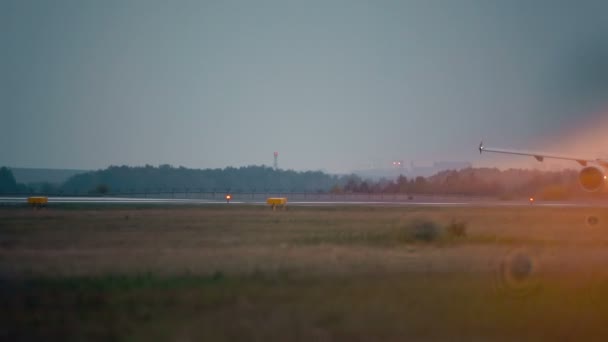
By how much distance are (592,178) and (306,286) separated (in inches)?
1015

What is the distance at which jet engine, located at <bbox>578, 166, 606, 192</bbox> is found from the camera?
31.8m

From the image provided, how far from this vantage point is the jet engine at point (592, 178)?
31797 millimetres

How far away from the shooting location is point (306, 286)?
Result: 11.8 meters

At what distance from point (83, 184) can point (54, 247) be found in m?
94.1

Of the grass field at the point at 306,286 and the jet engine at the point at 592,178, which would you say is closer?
the grass field at the point at 306,286

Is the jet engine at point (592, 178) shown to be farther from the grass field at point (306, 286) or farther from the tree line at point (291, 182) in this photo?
the tree line at point (291, 182)

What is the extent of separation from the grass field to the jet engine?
39.9 ft

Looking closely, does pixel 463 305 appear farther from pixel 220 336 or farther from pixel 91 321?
pixel 91 321

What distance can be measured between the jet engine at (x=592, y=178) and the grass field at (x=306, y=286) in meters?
12.2

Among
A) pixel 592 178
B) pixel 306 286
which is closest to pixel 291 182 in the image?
pixel 592 178

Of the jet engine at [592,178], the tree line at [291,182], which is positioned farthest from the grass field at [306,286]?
the tree line at [291,182]

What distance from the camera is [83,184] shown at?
106812 mm

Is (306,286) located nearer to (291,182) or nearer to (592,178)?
(592,178)

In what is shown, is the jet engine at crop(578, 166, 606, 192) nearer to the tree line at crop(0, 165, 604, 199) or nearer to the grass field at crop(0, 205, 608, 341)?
the grass field at crop(0, 205, 608, 341)
